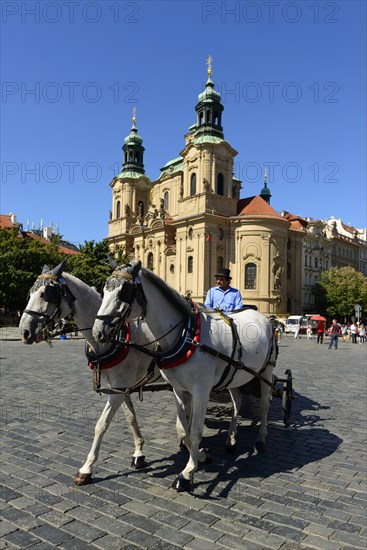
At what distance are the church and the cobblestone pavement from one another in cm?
4681

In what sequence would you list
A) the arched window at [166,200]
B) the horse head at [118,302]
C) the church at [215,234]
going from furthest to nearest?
the arched window at [166,200], the church at [215,234], the horse head at [118,302]

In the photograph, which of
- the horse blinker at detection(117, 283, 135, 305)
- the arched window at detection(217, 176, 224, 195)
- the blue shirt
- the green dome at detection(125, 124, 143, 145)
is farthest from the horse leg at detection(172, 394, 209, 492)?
the green dome at detection(125, 124, 143, 145)

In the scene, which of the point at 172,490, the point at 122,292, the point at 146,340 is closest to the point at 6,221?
the point at 146,340

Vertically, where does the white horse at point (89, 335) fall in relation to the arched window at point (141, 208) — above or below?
below

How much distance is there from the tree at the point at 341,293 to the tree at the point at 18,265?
130 ft

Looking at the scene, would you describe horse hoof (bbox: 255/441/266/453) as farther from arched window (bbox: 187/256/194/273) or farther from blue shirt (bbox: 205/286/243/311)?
arched window (bbox: 187/256/194/273)

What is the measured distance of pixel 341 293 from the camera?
64.8 metres

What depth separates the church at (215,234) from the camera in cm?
5588

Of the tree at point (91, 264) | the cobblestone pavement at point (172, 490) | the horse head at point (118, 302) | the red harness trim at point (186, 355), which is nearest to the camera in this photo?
the cobblestone pavement at point (172, 490)

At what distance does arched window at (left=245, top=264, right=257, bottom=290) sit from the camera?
56094 millimetres

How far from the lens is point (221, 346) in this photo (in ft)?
16.4

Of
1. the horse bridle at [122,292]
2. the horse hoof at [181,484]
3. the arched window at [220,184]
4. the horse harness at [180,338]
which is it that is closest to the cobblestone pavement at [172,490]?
the horse hoof at [181,484]

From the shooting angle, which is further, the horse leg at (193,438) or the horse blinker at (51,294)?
the horse blinker at (51,294)

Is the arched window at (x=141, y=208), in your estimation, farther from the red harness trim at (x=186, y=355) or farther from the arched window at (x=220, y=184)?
the red harness trim at (x=186, y=355)
